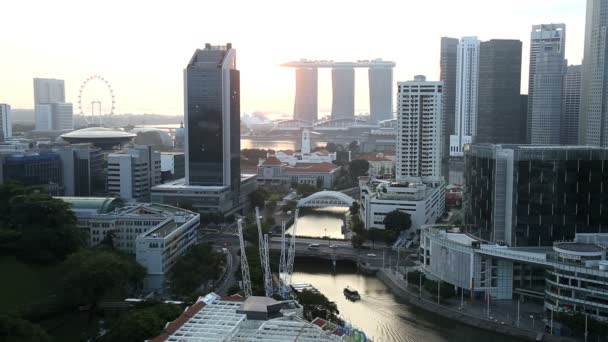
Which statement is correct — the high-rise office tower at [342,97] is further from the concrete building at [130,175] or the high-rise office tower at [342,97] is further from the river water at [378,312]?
the river water at [378,312]

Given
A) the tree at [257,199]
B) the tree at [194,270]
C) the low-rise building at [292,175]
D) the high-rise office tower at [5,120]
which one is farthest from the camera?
the high-rise office tower at [5,120]

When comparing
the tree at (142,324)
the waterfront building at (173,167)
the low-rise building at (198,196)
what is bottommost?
the tree at (142,324)

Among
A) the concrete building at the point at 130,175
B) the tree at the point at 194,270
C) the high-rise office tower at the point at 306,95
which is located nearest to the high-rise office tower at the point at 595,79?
the concrete building at the point at 130,175

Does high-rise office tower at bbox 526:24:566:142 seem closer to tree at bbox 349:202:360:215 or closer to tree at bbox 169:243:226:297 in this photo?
tree at bbox 349:202:360:215

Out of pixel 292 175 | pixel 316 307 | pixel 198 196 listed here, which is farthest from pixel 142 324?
pixel 292 175

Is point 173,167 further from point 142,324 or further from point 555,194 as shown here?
point 142,324

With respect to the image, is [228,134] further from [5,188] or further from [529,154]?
[529,154]

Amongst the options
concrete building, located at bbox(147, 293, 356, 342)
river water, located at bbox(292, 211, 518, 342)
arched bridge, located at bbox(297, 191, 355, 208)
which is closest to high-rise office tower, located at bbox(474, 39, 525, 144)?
arched bridge, located at bbox(297, 191, 355, 208)
